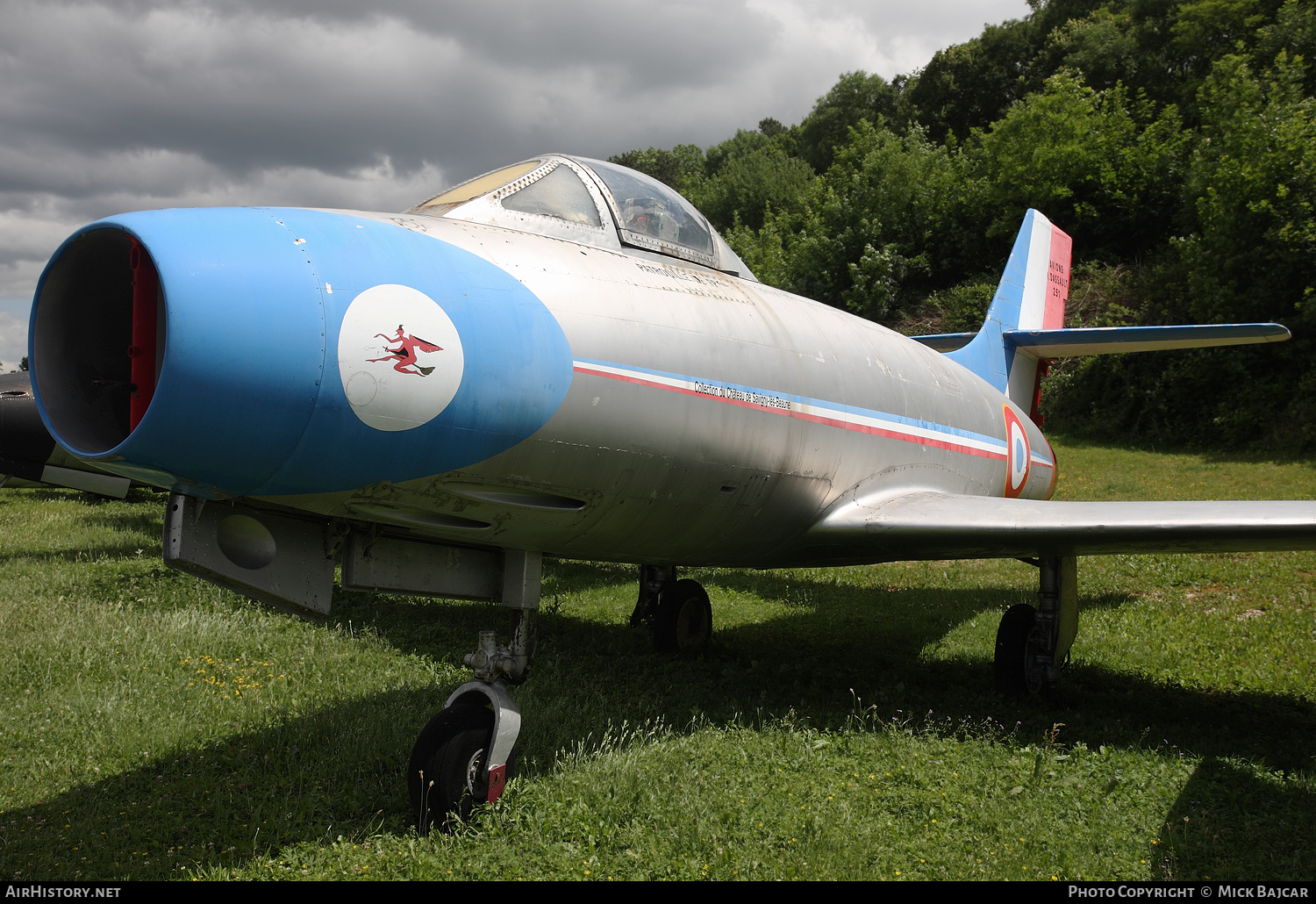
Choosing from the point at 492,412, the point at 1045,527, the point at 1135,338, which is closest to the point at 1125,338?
the point at 1135,338

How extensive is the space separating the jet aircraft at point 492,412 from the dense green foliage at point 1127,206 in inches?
723

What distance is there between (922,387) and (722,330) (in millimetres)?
2206

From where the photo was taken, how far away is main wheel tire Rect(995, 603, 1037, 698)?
591 cm

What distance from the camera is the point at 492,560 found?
13.8 ft

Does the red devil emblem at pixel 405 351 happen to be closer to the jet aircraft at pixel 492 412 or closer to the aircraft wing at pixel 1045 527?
the jet aircraft at pixel 492 412

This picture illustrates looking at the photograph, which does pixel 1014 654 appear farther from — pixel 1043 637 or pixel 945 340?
pixel 945 340

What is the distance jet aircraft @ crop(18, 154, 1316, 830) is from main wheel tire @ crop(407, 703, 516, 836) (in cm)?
1

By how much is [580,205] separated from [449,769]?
2.80m

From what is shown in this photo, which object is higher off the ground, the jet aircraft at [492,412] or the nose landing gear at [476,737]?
the jet aircraft at [492,412]

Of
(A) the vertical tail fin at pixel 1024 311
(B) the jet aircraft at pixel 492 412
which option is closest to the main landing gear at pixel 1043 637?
(B) the jet aircraft at pixel 492 412

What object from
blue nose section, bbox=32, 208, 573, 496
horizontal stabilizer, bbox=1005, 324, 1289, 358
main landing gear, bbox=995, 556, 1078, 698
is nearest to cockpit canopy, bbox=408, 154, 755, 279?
blue nose section, bbox=32, 208, 573, 496

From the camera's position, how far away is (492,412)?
126 inches

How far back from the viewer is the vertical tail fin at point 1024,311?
27.6 ft

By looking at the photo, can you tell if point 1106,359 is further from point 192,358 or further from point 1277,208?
point 192,358
